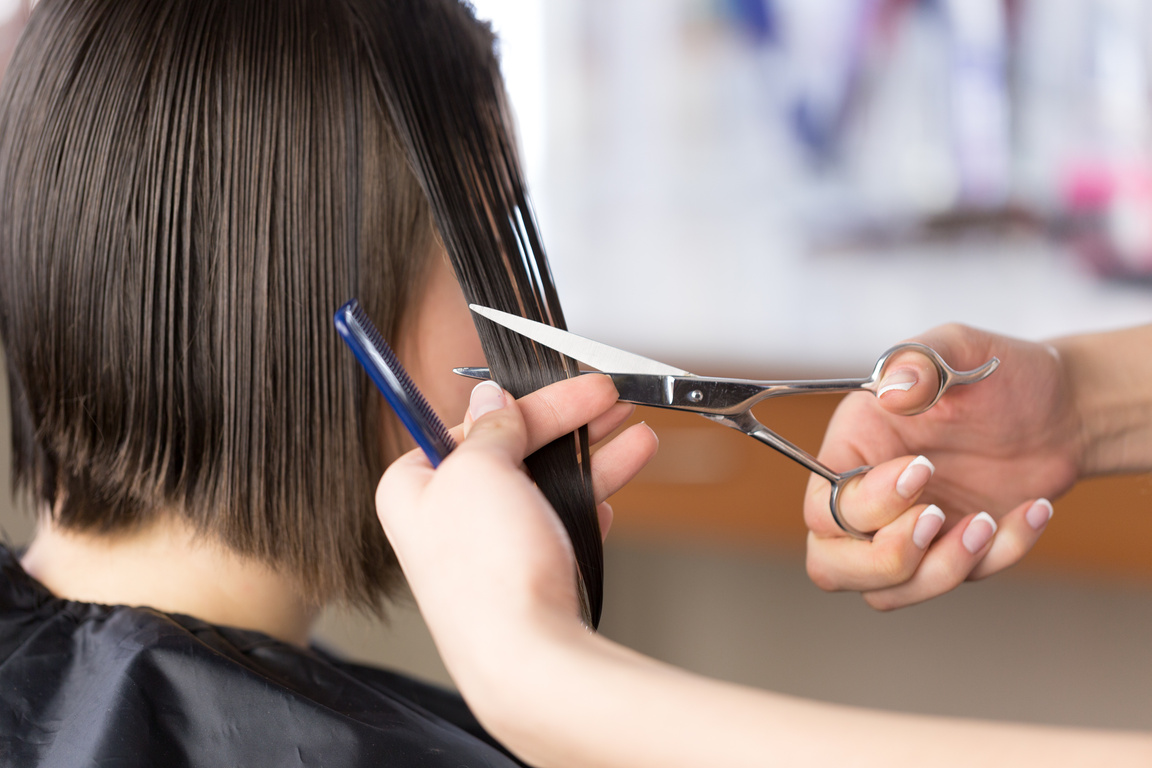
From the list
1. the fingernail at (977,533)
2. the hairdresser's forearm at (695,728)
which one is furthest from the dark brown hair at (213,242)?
the fingernail at (977,533)

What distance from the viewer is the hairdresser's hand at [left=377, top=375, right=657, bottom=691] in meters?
0.41

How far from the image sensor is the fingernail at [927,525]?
2.42 ft

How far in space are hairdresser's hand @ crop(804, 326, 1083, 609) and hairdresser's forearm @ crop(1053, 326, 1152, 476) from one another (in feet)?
0.06

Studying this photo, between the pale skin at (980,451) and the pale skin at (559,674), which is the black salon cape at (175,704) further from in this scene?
the pale skin at (980,451)

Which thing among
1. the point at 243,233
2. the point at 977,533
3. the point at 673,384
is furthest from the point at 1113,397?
the point at 243,233

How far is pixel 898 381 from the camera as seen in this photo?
69 centimetres

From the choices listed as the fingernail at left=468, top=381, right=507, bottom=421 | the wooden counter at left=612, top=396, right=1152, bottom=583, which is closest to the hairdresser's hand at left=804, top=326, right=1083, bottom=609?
the fingernail at left=468, top=381, right=507, bottom=421

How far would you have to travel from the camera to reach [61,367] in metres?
0.75

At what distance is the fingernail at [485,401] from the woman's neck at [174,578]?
0.34 meters

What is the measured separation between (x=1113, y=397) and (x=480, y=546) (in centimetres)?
79

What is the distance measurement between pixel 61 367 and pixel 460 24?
1.53 feet

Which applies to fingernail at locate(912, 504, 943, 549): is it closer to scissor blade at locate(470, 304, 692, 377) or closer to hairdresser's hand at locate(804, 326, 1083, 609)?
hairdresser's hand at locate(804, 326, 1083, 609)

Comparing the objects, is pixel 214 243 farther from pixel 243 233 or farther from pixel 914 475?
pixel 914 475

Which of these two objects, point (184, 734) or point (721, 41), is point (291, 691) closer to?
point (184, 734)
